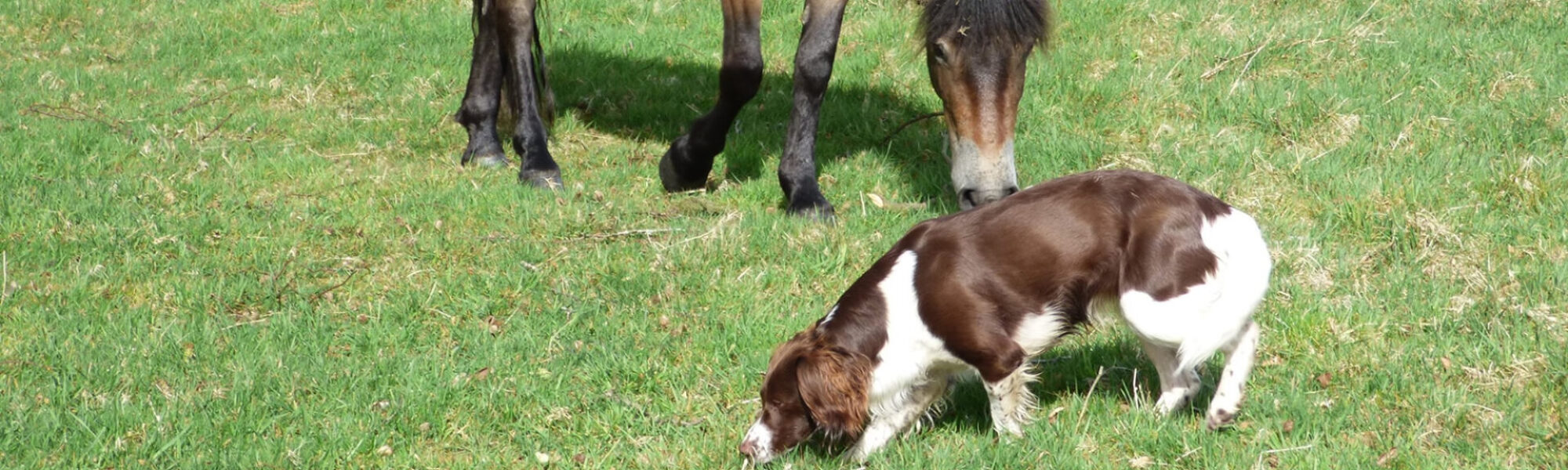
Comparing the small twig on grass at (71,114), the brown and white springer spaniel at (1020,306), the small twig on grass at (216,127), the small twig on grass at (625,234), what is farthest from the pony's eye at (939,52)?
the small twig on grass at (71,114)

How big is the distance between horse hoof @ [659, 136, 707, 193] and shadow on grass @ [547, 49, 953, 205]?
1.14ft

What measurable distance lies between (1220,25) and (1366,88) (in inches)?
47.2

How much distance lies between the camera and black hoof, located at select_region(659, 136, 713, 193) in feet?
20.7

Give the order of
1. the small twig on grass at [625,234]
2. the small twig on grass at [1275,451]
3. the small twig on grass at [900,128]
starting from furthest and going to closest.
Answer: the small twig on grass at [900,128] < the small twig on grass at [625,234] < the small twig on grass at [1275,451]

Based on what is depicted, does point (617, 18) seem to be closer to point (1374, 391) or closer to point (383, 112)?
point (383, 112)

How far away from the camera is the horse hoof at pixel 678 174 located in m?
6.31

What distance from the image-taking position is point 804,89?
616 centimetres

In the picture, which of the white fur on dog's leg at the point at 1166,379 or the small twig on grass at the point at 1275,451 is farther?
the white fur on dog's leg at the point at 1166,379

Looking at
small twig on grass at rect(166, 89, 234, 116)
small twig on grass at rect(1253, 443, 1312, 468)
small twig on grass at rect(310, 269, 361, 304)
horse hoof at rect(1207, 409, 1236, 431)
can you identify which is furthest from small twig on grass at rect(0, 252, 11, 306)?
small twig on grass at rect(1253, 443, 1312, 468)

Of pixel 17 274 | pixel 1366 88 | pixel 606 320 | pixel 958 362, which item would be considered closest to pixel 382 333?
pixel 606 320

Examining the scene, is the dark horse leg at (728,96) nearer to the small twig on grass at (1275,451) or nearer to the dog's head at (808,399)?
the dog's head at (808,399)

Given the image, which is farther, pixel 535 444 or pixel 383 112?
pixel 383 112

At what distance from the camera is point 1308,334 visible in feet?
13.7

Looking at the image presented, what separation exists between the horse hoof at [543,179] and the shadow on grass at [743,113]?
55 centimetres
